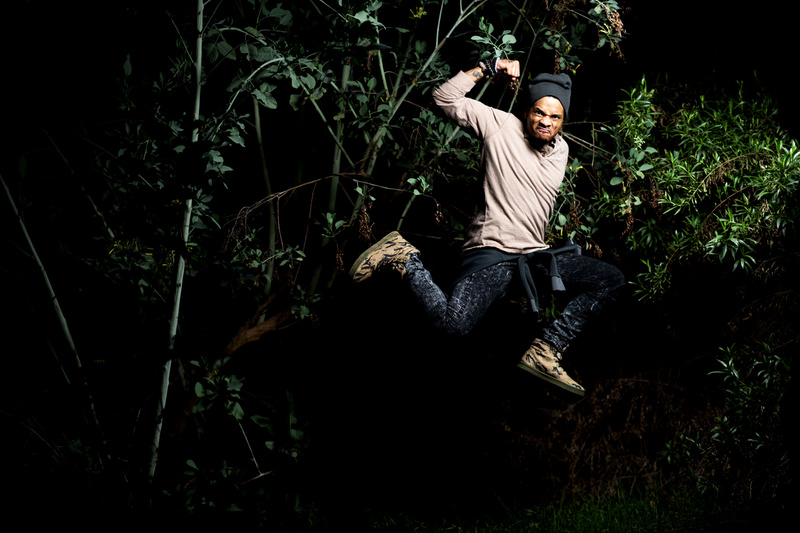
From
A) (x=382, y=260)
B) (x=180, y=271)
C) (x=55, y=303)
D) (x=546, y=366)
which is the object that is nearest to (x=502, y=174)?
(x=382, y=260)

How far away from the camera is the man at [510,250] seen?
3092 mm

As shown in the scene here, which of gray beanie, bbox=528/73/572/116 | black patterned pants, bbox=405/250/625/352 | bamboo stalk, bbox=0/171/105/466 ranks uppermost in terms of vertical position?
gray beanie, bbox=528/73/572/116

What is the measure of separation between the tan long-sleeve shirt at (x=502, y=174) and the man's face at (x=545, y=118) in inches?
3.0

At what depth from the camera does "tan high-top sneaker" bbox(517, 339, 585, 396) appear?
303 cm

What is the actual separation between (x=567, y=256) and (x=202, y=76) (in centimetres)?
166

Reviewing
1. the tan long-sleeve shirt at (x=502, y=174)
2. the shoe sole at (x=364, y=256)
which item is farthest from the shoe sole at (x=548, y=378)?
the shoe sole at (x=364, y=256)

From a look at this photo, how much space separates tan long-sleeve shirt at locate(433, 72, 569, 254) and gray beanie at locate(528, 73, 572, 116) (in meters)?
0.15

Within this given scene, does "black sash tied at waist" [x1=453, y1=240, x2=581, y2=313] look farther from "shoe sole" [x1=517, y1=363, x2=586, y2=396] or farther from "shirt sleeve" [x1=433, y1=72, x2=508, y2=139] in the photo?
"shirt sleeve" [x1=433, y1=72, x2=508, y2=139]

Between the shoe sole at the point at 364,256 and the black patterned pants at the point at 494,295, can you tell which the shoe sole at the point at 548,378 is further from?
the shoe sole at the point at 364,256

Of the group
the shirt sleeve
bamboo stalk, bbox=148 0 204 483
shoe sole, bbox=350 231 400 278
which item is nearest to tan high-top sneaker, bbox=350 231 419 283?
shoe sole, bbox=350 231 400 278

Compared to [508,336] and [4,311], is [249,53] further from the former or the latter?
[508,336]

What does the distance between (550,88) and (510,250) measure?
696 millimetres

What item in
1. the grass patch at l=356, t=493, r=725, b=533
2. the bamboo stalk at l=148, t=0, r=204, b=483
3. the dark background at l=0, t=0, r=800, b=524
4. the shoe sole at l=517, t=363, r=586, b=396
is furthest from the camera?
the grass patch at l=356, t=493, r=725, b=533

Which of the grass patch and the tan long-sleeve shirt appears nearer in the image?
the tan long-sleeve shirt
